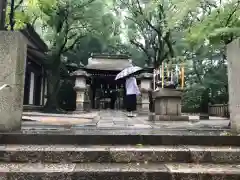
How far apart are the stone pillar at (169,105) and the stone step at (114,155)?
519cm

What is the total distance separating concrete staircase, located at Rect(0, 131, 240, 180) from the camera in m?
2.82

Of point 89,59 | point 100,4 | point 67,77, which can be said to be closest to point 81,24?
point 100,4

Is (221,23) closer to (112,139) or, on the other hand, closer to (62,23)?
(112,139)

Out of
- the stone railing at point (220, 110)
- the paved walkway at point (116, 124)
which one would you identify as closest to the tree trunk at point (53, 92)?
the paved walkway at point (116, 124)

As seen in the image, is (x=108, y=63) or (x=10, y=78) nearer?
(x=10, y=78)

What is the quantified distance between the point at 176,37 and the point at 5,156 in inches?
879

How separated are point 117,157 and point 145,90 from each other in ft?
44.4

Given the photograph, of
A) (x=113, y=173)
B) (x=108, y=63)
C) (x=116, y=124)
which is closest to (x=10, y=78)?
(x=113, y=173)

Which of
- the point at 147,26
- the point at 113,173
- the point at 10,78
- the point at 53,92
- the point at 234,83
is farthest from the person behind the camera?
the point at 147,26

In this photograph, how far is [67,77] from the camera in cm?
2147

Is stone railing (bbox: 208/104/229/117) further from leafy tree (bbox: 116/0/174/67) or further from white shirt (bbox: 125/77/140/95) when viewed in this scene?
leafy tree (bbox: 116/0/174/67)

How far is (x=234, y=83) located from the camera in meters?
4.60

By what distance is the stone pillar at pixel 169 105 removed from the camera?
8.50 meters

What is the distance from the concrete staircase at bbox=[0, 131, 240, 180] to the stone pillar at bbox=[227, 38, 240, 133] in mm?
809
